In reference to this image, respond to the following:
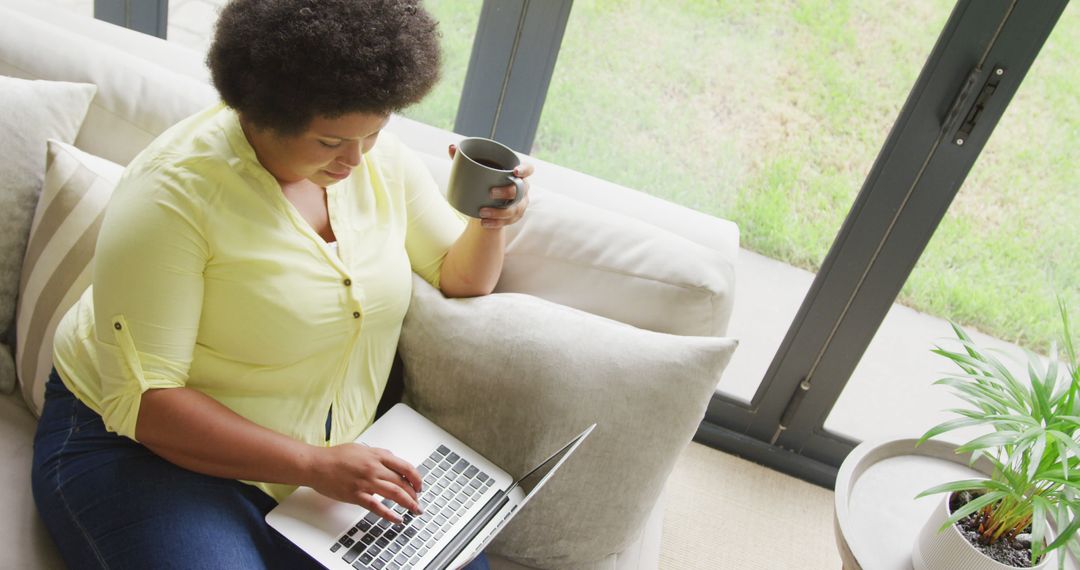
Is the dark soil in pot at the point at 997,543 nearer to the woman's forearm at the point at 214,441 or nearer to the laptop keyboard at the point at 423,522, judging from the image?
the laptop keyboard at the point at 423,522

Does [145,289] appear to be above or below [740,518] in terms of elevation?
above

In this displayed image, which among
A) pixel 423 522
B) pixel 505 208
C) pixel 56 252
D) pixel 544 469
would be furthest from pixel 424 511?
pixel 56 252

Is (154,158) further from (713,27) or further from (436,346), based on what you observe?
(713,27)

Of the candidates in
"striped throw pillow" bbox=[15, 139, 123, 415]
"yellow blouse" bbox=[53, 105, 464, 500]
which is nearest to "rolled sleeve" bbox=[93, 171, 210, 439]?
"yellow blouse" bbox=[53, 105, 464, 500]

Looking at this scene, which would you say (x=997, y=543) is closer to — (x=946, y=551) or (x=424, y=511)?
(x=946, y=551)

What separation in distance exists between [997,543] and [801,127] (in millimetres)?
947

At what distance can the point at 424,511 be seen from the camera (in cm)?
122

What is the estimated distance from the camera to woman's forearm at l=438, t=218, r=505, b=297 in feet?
4.42

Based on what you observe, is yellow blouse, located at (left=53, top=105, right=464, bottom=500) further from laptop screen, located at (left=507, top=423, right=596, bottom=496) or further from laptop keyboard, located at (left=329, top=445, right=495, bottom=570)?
laptop screen, located at (left=507, top=423, right=596, bottom=496)

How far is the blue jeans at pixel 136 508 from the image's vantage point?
1.10 m

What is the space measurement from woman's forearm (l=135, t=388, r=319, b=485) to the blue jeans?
0.04m

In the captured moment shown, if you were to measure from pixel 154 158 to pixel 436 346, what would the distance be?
472mm

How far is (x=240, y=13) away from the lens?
1.08m

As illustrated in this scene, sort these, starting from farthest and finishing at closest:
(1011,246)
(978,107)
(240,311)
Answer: (1011,246) < (978,107) < (240,311)
